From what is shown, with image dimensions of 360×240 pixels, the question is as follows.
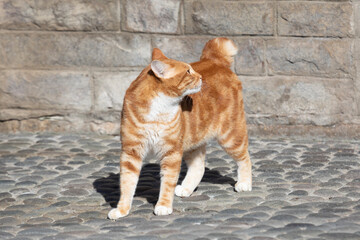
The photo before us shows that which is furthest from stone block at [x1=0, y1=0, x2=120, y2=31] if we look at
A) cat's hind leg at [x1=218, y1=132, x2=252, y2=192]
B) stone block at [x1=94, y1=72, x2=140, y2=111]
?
cat's hind leg at [x1=218, y1=132, x2=252, y2=192]

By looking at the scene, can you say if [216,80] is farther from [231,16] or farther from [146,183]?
[231,16]

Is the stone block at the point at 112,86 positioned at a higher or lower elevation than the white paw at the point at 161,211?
higher

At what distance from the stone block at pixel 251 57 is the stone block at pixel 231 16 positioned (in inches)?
4.1

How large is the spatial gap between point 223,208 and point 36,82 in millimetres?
3228

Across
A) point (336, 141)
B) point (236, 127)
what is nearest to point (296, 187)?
point (236, 127)

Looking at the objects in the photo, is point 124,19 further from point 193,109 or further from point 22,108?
point 193,109

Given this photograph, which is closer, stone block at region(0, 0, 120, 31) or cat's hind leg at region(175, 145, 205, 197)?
cat's hind leg at region(175, 145, 205, 197)

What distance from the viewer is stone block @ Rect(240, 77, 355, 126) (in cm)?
750

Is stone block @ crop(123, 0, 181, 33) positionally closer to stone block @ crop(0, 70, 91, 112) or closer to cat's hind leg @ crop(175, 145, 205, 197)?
stone block @ crop(0, 70, 91, 112)

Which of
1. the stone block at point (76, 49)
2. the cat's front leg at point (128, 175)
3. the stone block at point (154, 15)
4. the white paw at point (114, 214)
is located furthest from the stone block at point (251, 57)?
the white paw at point (114, 214)

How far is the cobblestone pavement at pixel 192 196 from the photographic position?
477cm

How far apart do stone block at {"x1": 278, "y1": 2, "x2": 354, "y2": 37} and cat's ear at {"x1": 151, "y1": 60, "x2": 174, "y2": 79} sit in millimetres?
2706

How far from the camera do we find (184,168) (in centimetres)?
660

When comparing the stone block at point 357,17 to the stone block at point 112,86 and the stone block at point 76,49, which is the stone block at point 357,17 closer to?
the stone block at point 76,49
